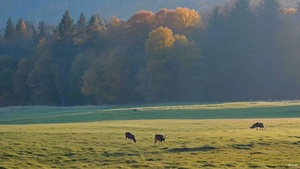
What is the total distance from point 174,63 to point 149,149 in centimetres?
7683

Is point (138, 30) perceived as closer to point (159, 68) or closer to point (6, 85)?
point (159, 68)

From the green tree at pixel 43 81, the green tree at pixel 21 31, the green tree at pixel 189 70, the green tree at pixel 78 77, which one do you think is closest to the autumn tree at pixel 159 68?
the green tree at pixel 189 70

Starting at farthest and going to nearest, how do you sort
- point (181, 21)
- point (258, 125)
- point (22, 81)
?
1. point (22, 81)
2. point (181, 21)
3. point (258, 125)

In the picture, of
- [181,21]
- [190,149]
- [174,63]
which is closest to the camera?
[190,149]

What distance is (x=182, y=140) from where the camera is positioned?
31.6m

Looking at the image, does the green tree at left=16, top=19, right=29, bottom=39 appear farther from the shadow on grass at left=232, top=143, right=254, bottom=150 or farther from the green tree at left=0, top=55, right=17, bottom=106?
the shadow on grass at left=232, top=143, right=254, bottom=150

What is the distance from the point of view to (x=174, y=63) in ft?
345

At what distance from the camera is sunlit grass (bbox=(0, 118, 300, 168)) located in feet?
82.8

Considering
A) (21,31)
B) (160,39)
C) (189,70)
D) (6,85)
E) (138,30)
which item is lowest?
(189,70)

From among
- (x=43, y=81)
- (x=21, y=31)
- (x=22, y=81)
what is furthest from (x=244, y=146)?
(x=21, y=31)

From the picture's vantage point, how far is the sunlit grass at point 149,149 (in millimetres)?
25234

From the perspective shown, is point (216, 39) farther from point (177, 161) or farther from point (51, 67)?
point (177, 161)

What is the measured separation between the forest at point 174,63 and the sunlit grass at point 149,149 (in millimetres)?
68189

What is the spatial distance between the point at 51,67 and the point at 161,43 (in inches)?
1348
